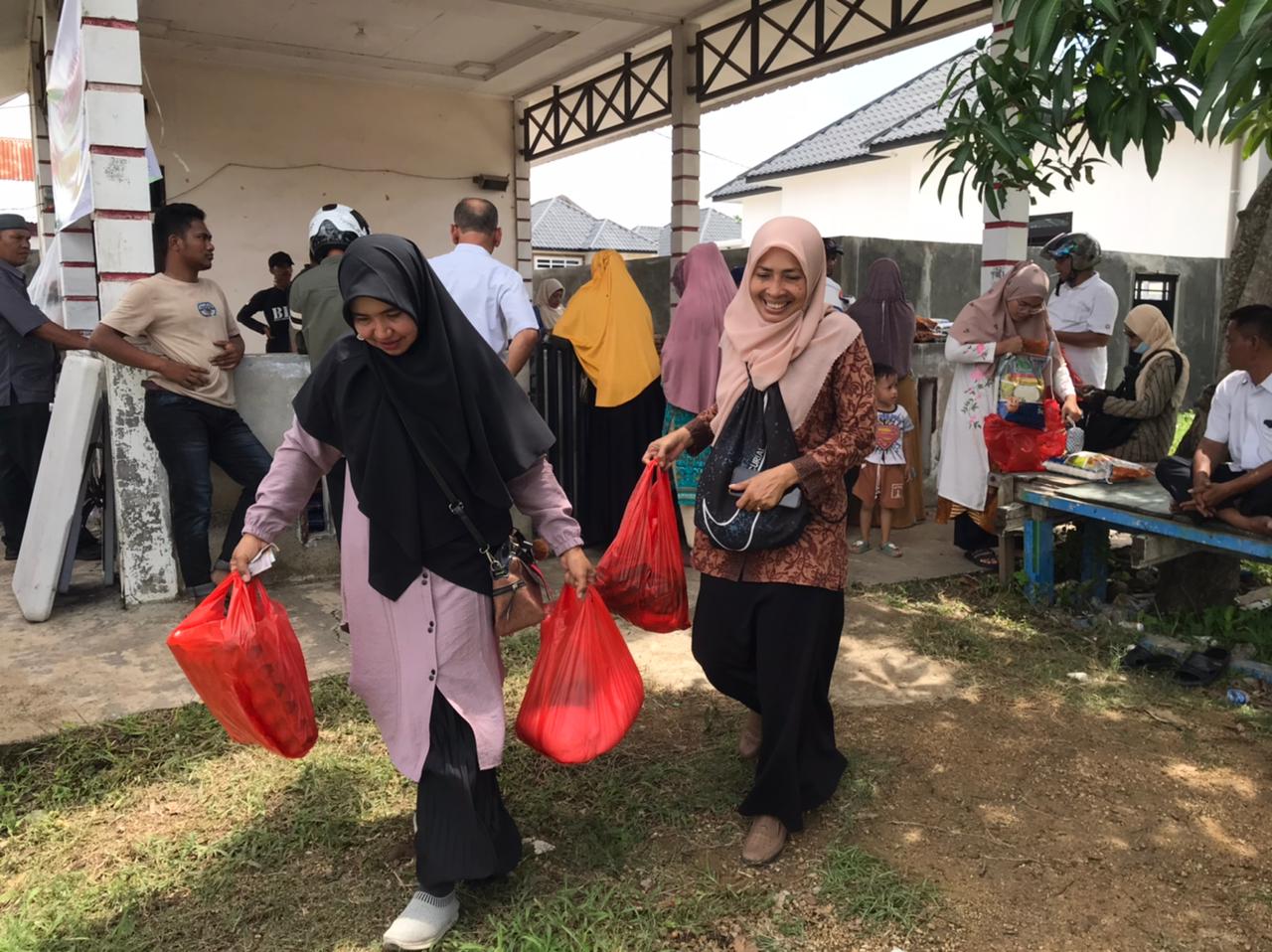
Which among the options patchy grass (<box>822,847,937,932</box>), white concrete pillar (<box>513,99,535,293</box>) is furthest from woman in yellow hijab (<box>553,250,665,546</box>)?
white concrete pillar (<box>513,99,535,293</box>)

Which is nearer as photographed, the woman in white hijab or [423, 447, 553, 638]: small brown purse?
[423, 447, 553, 638]: small brown purse

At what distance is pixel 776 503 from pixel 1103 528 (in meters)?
2.96

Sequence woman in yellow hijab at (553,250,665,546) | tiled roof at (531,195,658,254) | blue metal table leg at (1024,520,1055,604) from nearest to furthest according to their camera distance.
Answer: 1. blue metal table leg at (1024,520,1055,604)
2. woman in yellow hijab at (553,250,665,546)
3. tiled roof at (531,195,658,254)

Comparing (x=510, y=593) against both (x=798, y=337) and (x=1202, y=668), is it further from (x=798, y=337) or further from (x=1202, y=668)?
(x=1202, y=668)

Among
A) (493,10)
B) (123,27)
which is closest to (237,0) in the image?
(493,10)

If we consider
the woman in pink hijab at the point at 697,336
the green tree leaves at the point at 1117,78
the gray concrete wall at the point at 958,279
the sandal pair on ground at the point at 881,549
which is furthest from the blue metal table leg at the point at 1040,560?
the gray concrete wall at the point at 958,279

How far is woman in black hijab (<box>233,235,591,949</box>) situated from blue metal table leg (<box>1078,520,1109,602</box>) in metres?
3.34

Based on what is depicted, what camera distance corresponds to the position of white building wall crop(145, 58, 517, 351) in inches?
430

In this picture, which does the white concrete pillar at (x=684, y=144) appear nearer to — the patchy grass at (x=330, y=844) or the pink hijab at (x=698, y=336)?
the pink hijab at (x=698, y=336)

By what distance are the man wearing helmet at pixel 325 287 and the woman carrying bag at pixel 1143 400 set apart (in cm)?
396

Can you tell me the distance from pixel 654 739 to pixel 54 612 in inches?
116

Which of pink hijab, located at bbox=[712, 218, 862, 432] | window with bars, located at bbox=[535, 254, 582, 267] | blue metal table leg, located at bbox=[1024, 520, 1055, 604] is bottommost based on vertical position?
blue metal table leg, located at bbox=[1024, 520, 1055, 604]

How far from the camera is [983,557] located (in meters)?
5.54

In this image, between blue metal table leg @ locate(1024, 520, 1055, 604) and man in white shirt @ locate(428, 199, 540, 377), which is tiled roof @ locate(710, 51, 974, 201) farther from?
man in white shirt @ locate(428, 199, 540, 377)
